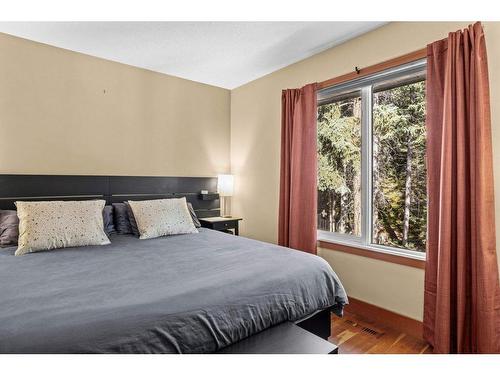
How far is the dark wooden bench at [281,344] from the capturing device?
4.43 ft

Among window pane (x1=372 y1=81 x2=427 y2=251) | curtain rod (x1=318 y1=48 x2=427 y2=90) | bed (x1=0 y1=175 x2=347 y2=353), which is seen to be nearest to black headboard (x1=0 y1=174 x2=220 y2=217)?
bed (x1=0 y1=175 x2=347 y2=353)

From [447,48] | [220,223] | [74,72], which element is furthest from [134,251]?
[447,48]

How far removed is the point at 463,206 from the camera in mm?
1873

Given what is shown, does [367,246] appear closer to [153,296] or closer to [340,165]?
[340,165]

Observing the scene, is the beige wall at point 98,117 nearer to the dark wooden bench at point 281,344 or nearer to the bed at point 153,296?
the bed at point 153,296

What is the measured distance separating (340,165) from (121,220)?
2.21 m

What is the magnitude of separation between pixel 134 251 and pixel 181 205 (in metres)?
0.92

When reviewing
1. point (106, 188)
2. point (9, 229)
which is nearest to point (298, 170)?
point (106, 188)

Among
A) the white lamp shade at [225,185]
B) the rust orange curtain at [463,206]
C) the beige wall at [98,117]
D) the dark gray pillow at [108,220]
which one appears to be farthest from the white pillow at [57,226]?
the rust orange curtain at [463,206]

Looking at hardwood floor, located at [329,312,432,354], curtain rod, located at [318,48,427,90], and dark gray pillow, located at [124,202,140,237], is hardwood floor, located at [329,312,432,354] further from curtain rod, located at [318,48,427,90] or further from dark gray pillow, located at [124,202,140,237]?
curtain rod, located at [318,48,427,90]

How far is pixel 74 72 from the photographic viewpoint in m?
2.94

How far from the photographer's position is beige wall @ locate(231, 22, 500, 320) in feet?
7.19

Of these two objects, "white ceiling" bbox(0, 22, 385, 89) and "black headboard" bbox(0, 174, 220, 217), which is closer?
"white ceiling" bbox(0, 22, 385, 89)
